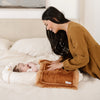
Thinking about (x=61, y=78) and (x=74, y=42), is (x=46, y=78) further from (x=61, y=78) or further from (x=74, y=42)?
(x=74, y=42)

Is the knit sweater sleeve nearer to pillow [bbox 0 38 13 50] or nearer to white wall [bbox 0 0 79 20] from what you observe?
pillow [bbox 0 38 13 50]

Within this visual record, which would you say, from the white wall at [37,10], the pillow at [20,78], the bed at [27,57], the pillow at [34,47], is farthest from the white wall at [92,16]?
the pillow at [20,78]

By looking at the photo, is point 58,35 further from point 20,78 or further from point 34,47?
point 34,47

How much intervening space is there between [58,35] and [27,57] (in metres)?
0.69

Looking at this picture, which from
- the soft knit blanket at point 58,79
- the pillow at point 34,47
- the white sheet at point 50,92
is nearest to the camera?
the white sheet at point 50,92

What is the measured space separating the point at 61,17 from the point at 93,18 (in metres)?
1.39

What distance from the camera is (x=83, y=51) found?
1.17 metres

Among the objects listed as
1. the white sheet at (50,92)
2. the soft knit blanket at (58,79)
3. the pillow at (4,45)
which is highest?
the soft knit blanket at (58,79)

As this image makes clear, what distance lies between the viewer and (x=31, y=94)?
1.11m

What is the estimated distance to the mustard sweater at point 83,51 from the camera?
1.17m

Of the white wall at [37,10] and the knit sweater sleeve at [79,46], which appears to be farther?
the white wall at [37,10]

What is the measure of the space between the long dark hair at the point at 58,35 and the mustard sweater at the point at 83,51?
12 centimetres

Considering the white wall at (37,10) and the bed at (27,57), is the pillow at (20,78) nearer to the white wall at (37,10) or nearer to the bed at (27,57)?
the bed at (27,57)

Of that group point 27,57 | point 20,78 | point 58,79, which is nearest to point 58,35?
point 58,79
